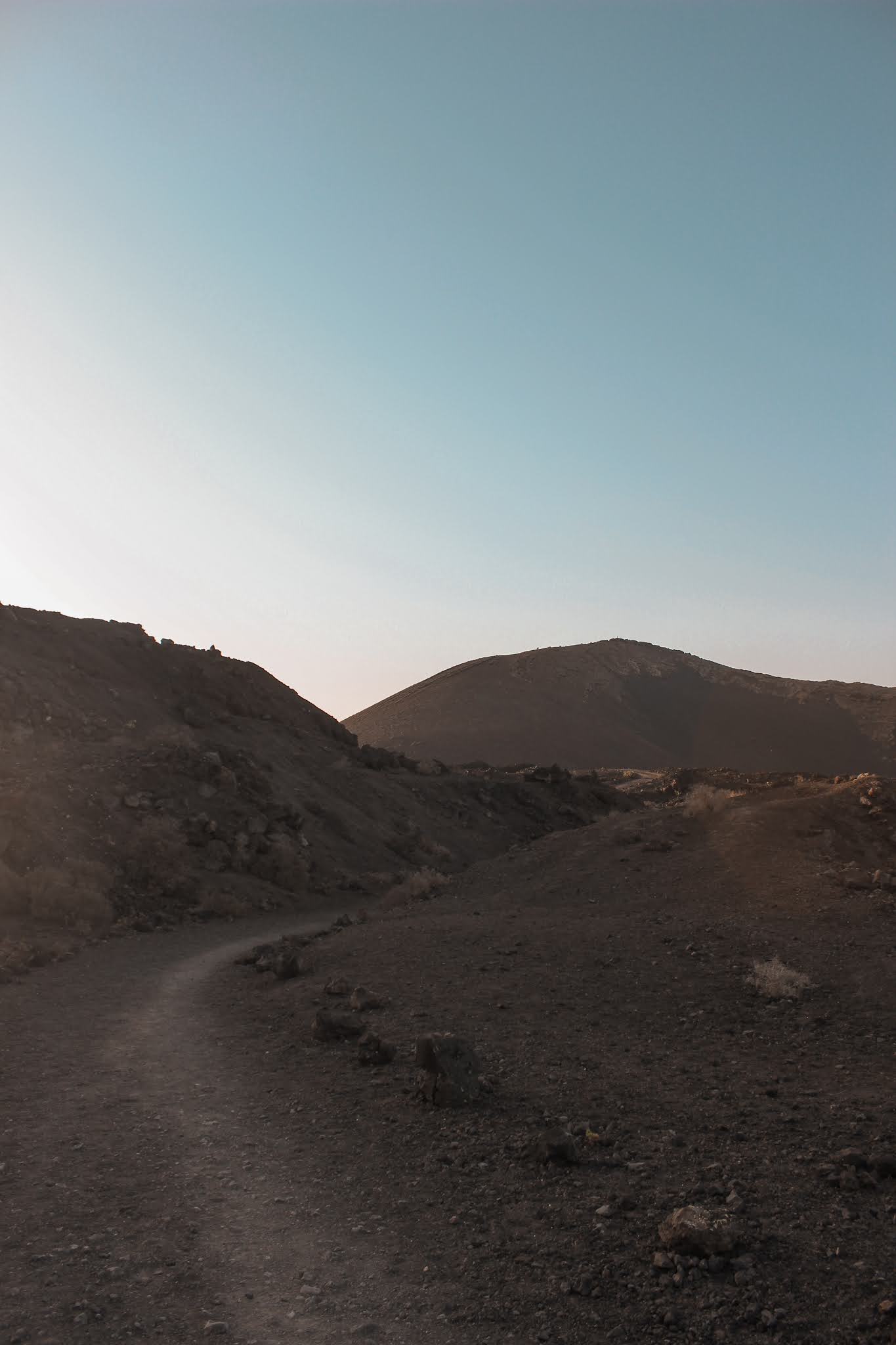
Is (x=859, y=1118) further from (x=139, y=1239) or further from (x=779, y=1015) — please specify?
(x=139, y=1239)

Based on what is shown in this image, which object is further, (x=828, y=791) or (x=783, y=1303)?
(x=828, y=791)

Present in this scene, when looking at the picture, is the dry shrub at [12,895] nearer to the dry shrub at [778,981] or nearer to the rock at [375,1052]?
the rock at [375,1052]

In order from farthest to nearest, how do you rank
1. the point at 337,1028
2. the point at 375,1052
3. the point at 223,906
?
1. the point at 223,906
2. the point at 337,1028
3. the point at 375,1052

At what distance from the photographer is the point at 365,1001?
11.4 m

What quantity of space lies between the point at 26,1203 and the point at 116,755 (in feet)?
64.3

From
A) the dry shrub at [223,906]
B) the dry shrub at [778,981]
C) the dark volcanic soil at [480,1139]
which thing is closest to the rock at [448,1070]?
the dark volcanic soil at [480,1139]

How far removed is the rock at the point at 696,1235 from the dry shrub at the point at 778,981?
5.65 metres

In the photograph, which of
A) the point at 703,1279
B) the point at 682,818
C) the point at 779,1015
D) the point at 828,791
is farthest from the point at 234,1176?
the point at 828,791

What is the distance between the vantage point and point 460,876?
70.2 feet

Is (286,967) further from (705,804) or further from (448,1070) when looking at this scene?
(705,804)

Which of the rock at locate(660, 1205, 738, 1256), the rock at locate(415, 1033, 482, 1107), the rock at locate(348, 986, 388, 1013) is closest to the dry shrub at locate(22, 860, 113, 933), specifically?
the rock at locate(348, 986, 388, 1013)

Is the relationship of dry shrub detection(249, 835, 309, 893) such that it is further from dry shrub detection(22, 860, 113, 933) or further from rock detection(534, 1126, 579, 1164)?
rock detection(534, 1126, 579, 1164)

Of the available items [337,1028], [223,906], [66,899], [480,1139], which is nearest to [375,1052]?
[337,1028]

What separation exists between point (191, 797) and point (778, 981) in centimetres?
1730
